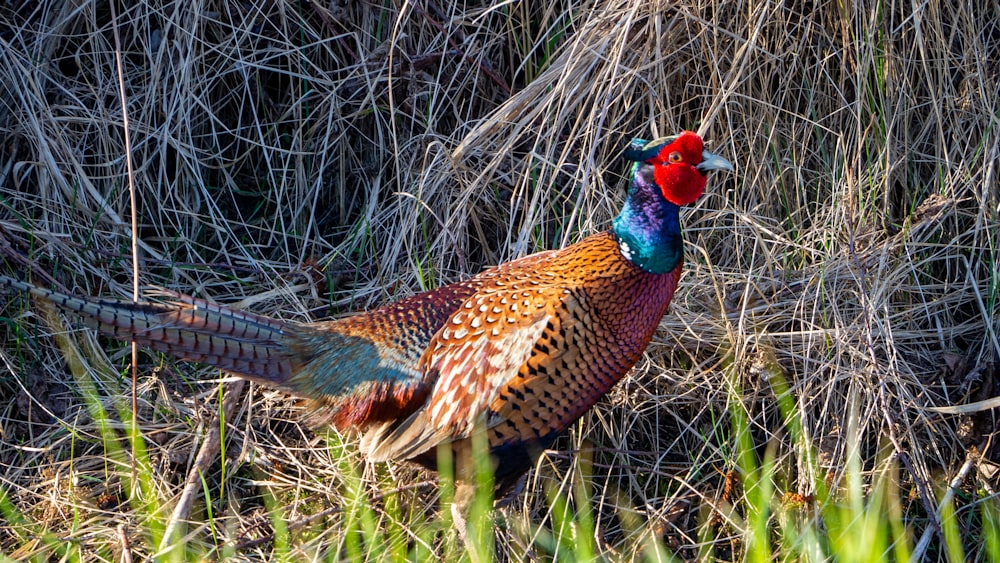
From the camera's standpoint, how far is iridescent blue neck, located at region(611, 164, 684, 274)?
8.98 feet

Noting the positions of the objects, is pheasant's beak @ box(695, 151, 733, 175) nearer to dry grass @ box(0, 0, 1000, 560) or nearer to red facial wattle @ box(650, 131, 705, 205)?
red facial wattle @ box(650, 131, 705, 205)

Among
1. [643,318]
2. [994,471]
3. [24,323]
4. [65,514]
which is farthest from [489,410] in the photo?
[24,323]

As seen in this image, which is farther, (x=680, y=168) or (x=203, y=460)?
(x=203, y=460)

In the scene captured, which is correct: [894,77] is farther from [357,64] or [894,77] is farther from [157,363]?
[157,363]

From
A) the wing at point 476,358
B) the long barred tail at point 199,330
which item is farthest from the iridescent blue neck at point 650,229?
the long barred tail at point 199,330

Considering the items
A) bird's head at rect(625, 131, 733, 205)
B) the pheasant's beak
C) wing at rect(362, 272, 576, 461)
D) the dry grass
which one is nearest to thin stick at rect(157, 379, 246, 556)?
the dry grass

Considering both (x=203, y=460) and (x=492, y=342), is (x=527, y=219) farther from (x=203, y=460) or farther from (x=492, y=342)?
(x=203, y=460)

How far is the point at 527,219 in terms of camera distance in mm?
3480

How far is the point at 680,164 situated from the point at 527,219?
0.87 m

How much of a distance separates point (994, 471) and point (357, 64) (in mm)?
2464

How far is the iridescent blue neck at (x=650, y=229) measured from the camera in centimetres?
274

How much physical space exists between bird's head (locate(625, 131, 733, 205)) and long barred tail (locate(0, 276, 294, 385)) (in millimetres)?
1065

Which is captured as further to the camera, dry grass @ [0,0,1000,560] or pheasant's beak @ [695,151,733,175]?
dry grass @ [0,0,1000,560]

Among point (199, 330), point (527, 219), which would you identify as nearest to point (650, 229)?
point (527, 219)
